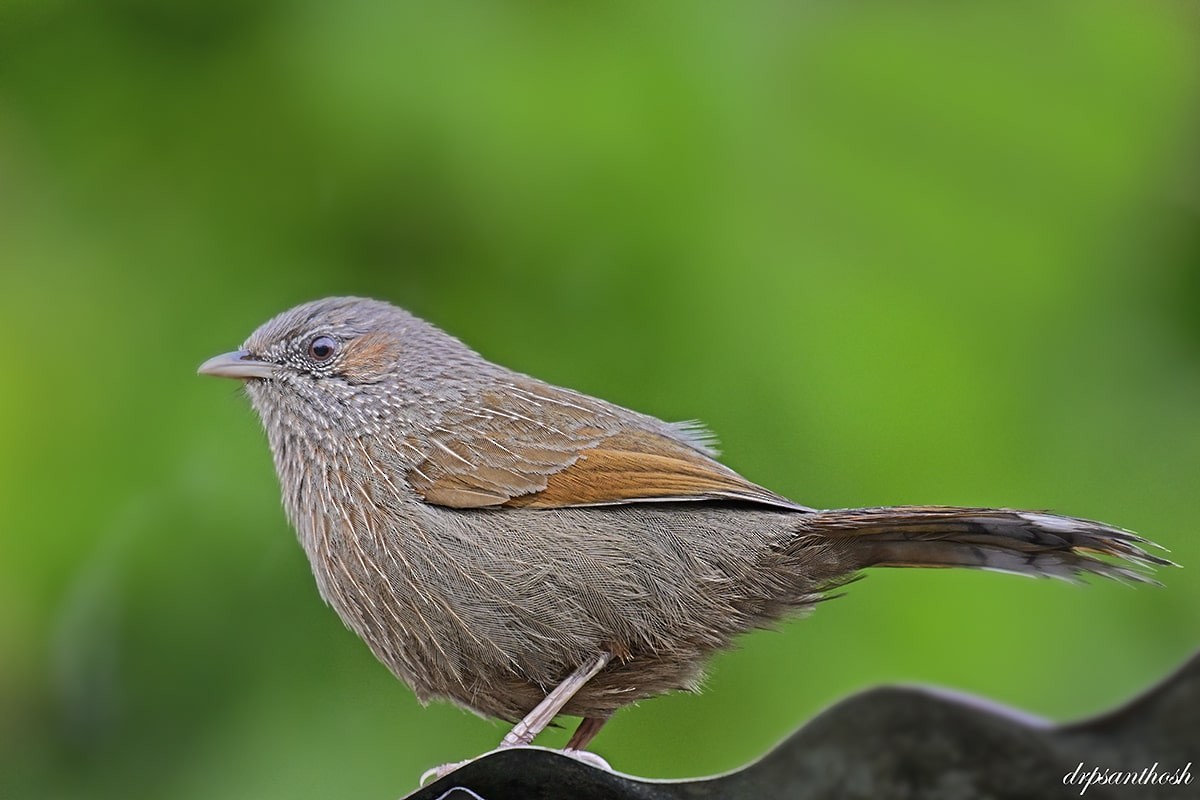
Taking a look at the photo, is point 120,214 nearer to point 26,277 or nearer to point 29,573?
point 26,277

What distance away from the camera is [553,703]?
11.3ft

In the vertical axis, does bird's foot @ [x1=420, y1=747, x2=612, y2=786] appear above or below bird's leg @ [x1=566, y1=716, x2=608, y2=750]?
above

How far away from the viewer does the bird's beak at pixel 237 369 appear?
156 inches

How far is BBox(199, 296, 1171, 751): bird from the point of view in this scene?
3422 millimetres

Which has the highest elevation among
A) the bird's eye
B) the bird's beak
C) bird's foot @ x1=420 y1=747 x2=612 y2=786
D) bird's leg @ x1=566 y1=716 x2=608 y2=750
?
the bird's eye

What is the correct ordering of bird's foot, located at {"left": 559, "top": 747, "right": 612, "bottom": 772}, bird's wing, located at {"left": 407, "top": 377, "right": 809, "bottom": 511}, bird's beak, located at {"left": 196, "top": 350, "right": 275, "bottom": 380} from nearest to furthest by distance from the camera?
1. bird's foot, located at {"left": 559, "top": 747, "right": 612, "bottom": 772}
2. bird's wing, located at {"left": 407, "top": 377, "right": 809, "bottom": 511}
3. bird's beak, located at {"left": 196, "top": 350, "right": 275, "bottom": 380}

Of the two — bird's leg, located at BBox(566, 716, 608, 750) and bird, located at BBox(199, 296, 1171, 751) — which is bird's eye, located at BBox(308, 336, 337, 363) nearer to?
bird, located at BBox(199, 296, 1171, 751)

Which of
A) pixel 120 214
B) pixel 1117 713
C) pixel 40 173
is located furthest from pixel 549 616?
pixel 40 173

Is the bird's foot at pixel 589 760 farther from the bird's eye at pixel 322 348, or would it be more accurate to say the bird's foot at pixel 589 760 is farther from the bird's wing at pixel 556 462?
the bird's eye at pixel 322 348

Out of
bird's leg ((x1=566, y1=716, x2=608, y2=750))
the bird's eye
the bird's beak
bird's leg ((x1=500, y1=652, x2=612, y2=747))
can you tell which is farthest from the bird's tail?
the bird's beak

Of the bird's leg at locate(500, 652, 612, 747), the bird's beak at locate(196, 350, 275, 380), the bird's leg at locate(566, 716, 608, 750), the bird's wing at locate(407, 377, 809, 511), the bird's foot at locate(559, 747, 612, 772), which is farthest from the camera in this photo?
the bird's beak at locate(196, 350, 275, 380)

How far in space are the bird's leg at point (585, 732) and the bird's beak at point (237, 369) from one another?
4.35 feet

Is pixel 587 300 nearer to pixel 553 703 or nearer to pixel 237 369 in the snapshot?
pixel 237 369

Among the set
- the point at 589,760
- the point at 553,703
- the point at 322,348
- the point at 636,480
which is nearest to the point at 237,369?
the point at 322,348
